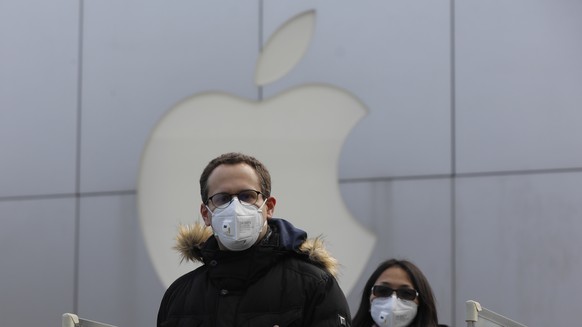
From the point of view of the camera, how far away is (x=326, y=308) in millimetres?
2703

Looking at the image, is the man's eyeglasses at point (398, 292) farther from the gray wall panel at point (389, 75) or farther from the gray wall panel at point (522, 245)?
the gray wall panel at point (389, 75)

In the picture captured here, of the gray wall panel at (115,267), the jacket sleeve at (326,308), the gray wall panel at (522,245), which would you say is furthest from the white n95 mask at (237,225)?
the gray wall panel at (115,267)

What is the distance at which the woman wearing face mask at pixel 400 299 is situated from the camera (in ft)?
13.6

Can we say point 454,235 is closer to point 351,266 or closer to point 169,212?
point 351,266

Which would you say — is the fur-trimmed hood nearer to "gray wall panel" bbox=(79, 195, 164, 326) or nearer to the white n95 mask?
the white n95 mask

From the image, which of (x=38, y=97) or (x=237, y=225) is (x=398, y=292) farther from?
(x=38, y=97)

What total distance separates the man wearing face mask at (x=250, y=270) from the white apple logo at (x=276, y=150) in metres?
3.77

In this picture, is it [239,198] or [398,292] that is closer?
[239,198]

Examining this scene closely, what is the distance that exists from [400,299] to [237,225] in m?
1.63

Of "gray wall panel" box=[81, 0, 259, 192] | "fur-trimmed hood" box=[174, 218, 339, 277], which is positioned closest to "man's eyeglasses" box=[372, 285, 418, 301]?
"fur-trimmed hood" box=[174, 218, 339, 277]

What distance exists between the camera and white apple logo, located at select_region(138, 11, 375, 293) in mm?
6734

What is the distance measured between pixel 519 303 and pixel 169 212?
2.60 m

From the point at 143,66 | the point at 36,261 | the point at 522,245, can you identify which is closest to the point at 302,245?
the point at 522,245

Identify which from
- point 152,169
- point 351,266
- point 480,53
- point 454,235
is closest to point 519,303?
point 454,235
